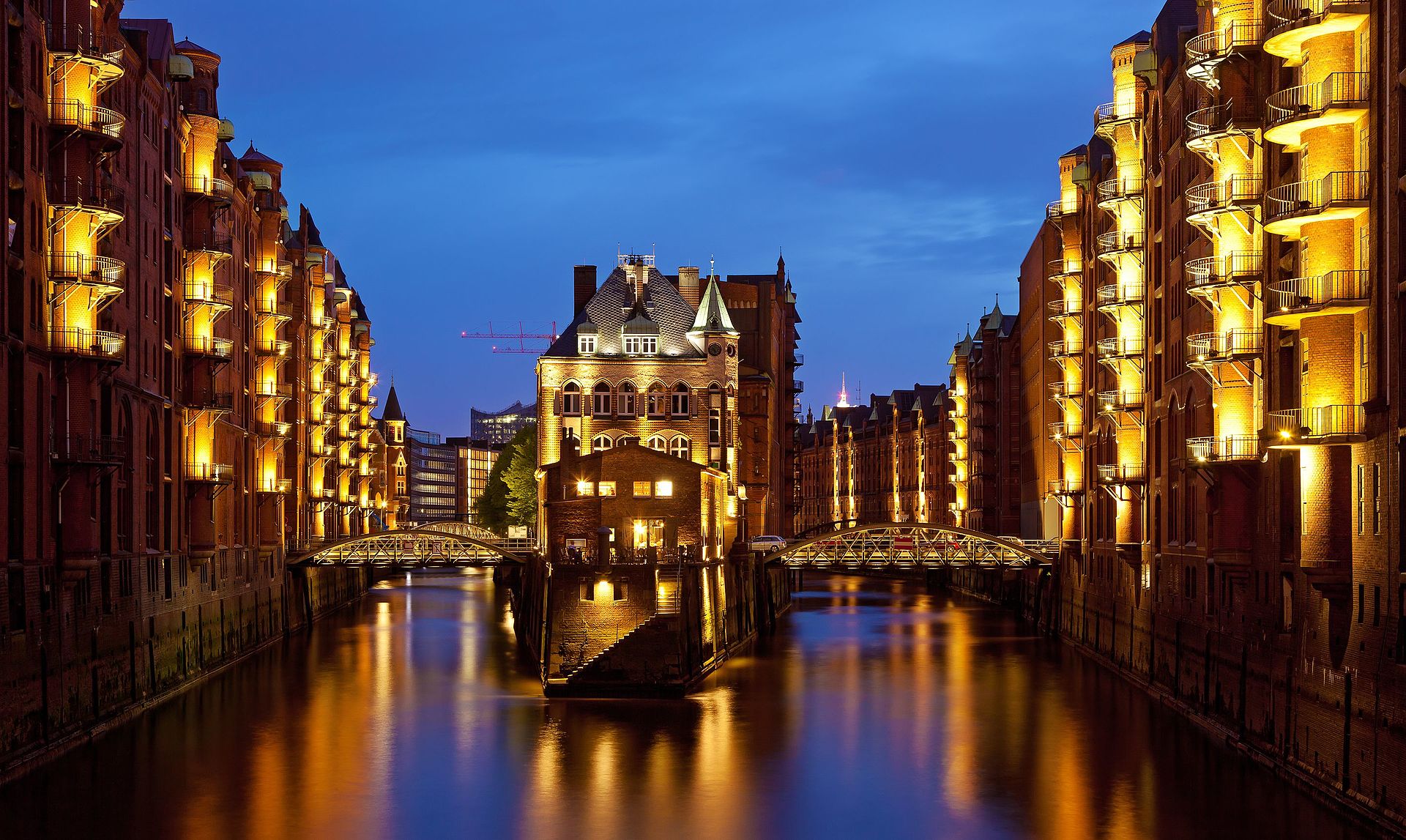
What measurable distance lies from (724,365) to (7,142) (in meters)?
51.5

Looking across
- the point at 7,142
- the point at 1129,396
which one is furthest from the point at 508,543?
the point at 7,142

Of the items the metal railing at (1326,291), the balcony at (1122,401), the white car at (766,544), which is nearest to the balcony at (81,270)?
the metal railing at (1326,291)

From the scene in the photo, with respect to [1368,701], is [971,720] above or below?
below

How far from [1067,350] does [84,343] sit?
155 ft

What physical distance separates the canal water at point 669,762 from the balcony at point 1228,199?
45.6 feet

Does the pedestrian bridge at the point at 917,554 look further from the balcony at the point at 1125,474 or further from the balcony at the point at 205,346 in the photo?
the balcony at the point at 205,346

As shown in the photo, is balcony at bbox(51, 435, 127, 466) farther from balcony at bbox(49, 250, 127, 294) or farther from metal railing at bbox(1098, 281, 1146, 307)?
metal railing at bbox(1098, 281, 1146, 307)

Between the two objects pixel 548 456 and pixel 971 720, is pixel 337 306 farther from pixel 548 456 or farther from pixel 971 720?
pixel 971 720

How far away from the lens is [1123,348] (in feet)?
217

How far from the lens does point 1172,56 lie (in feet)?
193

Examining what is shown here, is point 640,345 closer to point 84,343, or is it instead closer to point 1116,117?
point 1116,117

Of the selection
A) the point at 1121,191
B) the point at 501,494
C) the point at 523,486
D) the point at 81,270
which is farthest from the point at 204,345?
the point at 501,494

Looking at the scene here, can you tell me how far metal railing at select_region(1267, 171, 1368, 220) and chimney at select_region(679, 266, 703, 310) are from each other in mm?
59195

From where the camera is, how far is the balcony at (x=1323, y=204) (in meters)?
35.6
